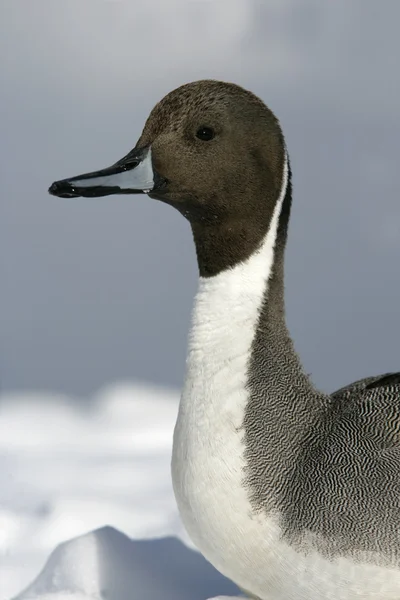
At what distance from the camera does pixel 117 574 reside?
2.15 meters

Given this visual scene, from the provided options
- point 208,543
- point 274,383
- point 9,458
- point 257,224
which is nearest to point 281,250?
point 257,224

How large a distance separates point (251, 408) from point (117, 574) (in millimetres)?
649

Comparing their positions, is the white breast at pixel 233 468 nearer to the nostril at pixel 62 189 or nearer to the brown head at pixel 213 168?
the brown head at pixel 213 168

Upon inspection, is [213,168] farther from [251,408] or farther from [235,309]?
[251,408]

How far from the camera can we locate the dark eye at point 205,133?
1690mm

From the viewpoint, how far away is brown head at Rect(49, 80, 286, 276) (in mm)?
1684

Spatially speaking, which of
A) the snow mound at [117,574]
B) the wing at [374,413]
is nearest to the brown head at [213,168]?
the wing at [374,413]

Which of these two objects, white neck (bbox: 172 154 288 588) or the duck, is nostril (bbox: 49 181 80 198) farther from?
white neck (bbox: 172 154 288 588)

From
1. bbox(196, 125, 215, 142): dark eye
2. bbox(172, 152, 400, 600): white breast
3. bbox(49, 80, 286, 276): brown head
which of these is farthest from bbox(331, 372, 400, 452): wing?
bbox(196, 125, 215, 142): dark eye

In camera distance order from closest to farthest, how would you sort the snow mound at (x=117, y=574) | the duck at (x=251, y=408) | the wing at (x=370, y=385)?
the duck at (x=251, y=408) < the wing at (x=370, y=385) < the snow mound at (x=117, y=574)

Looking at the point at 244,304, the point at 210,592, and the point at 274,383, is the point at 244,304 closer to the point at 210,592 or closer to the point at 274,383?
the point at 274,383

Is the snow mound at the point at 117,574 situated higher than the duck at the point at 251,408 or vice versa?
the duck at the point at 251,408

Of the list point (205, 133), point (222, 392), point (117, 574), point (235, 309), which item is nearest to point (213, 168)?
point (205, 133)

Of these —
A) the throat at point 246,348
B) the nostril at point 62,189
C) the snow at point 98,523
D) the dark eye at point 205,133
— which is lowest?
the snow at point 98,523
